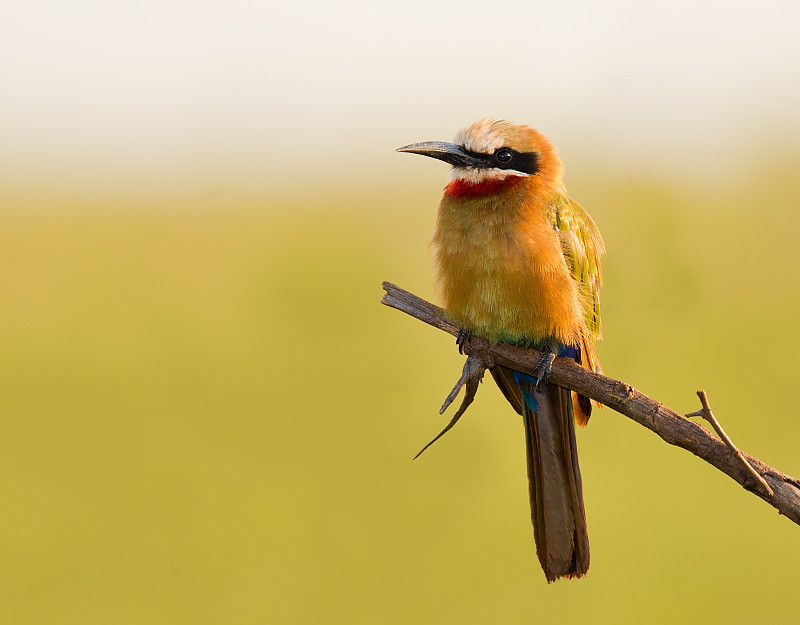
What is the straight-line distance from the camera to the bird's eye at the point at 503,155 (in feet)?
8.89

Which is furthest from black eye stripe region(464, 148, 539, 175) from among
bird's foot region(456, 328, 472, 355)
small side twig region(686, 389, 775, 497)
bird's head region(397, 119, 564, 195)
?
small side twig region(686, 389, 775, 497)

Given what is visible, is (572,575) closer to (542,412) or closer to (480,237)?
(542,412)

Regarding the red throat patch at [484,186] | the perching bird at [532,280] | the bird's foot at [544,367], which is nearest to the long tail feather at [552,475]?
the perching bird at [532,280]

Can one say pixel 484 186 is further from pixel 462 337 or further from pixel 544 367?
pixel 544 367

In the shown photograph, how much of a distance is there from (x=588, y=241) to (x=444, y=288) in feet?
1.79

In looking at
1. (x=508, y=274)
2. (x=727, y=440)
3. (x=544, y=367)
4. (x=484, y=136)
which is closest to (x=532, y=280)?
(x=508, y=274)

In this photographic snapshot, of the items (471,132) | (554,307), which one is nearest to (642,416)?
(554,307)

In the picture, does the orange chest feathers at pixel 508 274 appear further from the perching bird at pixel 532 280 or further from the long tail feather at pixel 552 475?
the long tail feather at pixel 552 475

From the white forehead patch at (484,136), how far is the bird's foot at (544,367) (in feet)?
2.42

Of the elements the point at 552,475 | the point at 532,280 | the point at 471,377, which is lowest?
the point at 552,475

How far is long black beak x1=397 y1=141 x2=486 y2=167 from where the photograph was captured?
270 centimetres

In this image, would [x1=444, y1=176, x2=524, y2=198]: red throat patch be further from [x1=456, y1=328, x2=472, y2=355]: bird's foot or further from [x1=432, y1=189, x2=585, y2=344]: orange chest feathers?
[x1=456, y1=328, x2=472, y2=355]: bird's foot

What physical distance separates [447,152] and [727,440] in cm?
134

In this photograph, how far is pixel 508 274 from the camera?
254cm
